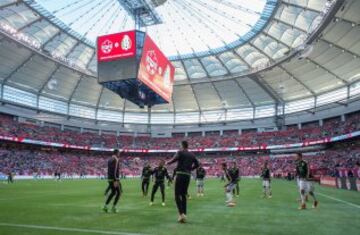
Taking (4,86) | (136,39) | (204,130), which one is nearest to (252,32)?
(136,39)

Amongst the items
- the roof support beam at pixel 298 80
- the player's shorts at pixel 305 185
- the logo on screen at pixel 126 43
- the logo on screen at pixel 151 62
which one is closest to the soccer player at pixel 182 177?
the player's shorts at pixel 305 185

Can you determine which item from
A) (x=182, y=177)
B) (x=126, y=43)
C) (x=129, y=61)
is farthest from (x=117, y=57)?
(x=182, y=177)

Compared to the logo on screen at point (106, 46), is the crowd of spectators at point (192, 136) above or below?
below

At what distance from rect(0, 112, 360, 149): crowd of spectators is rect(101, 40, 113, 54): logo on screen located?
34758 mm

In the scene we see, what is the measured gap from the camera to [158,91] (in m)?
Answer: 37.8

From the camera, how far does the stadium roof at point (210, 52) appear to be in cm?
4203

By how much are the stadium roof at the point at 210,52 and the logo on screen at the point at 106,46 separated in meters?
9.92

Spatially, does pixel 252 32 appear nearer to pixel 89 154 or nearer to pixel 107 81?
pixel 107 81

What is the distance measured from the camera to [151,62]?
3588cm

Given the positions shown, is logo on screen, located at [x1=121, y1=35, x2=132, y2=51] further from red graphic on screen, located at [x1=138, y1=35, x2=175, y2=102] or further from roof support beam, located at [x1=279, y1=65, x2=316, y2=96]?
roof support beam, located at [x1=279, y1=65, x2=316, y2=96]

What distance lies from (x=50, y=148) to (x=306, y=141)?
5556 cm

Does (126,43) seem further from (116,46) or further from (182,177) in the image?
(182,177)

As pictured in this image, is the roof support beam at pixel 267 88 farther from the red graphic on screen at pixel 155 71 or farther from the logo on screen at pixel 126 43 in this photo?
the logo on screen at pixel 126 43

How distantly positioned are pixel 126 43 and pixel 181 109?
48.6 metres
